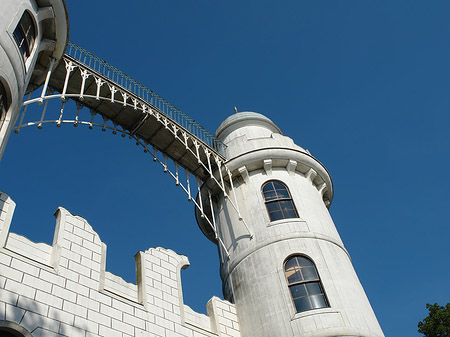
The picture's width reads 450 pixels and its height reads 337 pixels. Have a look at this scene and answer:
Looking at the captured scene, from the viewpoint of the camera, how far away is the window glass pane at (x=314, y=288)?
15922mm

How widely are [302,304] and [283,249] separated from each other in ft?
7.59

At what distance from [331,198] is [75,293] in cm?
1408

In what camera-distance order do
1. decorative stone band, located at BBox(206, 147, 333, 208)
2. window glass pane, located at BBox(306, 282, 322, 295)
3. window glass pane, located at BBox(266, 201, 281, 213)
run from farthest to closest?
decorative stone band, located at BBox(206, 147, 333, 208)
window glass pane, located at BBox(266, 201, 281, 213)
window glass pane, located at BBox(306, 282, 322, 295)

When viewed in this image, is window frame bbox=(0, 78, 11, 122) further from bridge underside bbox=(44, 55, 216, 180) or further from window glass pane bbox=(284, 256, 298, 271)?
window glass pane bbox=(284, 256, 298, 271)

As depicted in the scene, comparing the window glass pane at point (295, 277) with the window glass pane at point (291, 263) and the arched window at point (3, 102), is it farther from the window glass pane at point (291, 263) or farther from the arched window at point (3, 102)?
the arched window at point (3, 102)

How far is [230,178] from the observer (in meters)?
20.6

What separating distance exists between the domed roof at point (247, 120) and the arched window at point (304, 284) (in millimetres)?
10325

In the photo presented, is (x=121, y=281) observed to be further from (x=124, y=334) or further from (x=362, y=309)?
(x=362, y=309)

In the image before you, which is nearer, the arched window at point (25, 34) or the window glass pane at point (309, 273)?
the arched window at point (25, 34)

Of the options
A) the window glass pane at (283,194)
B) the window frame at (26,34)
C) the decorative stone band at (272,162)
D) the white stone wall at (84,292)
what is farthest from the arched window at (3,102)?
the window glass pane at (283,194)

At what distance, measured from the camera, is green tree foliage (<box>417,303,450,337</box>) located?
2398cm

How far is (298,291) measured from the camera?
16047 mm

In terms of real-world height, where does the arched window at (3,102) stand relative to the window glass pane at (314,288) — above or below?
above

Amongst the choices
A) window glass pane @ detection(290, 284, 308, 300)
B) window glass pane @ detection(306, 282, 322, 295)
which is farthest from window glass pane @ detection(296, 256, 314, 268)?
window glass pane @ detection(290, 284, 308, 300)
